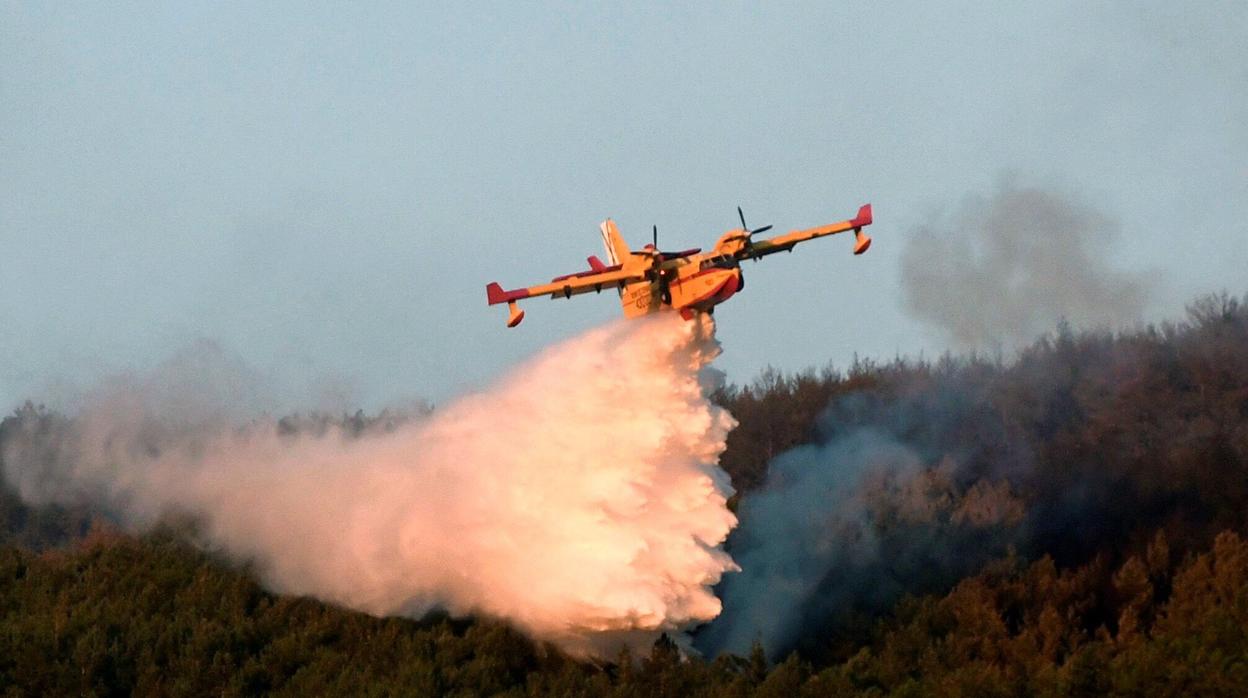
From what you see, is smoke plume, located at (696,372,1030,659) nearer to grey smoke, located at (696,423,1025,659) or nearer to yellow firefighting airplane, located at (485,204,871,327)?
grey smoke, located at (696,423,1025,659)

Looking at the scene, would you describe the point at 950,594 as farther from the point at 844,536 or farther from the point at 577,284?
the point at 577,284

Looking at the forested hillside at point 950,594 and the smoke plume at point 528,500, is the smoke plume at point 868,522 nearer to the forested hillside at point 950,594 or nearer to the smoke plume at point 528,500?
the forested hillside at point 950,594

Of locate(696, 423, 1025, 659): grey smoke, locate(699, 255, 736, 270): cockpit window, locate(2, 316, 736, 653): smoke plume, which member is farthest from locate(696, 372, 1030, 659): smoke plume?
locate(699, 255, 736, 270): cockpit window

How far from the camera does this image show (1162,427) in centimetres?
6050

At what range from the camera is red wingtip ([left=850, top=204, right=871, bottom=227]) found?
42781mm

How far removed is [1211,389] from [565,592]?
29.2 metres

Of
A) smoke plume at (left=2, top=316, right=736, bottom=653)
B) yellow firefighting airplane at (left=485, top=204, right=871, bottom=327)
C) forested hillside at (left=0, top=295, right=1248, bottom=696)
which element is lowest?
forested hillside at (left=0, top=295, right=1248, bottom=696)

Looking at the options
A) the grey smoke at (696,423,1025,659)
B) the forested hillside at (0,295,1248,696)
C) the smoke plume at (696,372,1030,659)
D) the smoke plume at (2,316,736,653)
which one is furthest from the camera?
the smoke plume at (696,372,1030,659)

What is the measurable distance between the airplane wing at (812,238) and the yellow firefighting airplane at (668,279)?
0.02 m

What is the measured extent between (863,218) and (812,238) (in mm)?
1216

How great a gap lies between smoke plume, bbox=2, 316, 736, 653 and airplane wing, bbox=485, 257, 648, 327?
1252mm

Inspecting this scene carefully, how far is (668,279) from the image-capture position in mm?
40594

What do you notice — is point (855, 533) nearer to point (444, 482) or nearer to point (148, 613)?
point (444, 482)

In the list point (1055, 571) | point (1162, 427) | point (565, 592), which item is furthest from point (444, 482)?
point (1162, 427)
